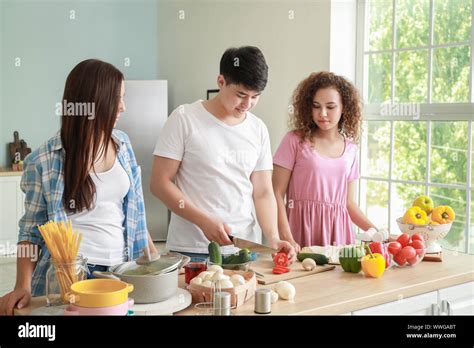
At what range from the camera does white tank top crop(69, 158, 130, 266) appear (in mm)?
1937

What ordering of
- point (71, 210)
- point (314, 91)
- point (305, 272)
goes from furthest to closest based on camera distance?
point (314, 91) < point (305, 272) < point (71, 210)

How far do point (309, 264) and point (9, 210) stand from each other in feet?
13.5

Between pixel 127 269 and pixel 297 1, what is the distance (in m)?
3.50

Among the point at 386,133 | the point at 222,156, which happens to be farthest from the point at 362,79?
the point at 222,156

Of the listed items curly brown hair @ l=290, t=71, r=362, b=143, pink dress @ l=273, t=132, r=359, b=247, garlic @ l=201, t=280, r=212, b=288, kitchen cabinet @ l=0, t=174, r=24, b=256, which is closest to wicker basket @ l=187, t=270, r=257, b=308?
garlic @ l=201, t=280, r=212, b=288

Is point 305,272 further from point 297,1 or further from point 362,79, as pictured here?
point 297,1

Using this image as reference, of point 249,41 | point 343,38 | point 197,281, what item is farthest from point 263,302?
point 249,41

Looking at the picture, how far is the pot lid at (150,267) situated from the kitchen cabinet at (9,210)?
4140 mm

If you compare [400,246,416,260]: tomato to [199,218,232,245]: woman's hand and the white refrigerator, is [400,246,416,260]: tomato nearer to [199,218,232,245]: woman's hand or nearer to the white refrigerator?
[199,218,232,245]: woman's hand

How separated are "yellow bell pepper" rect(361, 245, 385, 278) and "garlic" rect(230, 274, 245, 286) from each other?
0.50 metres

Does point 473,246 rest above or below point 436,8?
below

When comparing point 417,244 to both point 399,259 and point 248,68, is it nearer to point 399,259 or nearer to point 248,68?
point 399,259

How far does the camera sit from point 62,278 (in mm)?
1663

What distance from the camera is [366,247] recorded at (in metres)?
2.20
